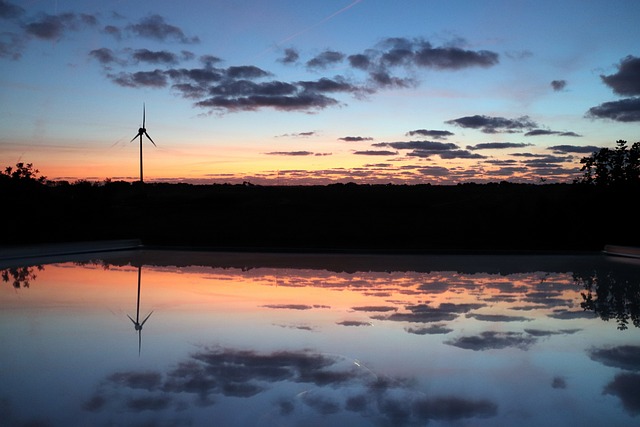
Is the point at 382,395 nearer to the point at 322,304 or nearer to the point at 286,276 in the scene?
the point at 322,304

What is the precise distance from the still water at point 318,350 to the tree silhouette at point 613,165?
10.8 meters

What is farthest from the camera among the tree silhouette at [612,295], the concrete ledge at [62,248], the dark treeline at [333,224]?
the dark treeline at [333,224]

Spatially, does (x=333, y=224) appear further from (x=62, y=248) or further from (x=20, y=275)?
(x=20, y=275)

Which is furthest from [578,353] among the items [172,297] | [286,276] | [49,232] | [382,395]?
[49,232]

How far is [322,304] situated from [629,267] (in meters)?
9.31

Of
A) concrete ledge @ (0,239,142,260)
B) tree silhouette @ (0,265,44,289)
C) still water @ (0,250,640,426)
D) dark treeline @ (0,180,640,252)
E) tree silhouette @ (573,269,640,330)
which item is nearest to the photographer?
still water @ (0,250,640,426)

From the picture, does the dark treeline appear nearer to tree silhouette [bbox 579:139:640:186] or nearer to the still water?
tree silhouette [bbox 579:139:640:186]

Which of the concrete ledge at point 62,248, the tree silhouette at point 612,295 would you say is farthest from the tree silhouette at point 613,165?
the concrete ledge at point 62,248

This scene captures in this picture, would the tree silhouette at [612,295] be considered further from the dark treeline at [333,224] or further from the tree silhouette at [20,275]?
the tree silhouette at [20,275]

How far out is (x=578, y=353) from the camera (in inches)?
244

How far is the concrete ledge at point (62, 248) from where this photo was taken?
15659 mm

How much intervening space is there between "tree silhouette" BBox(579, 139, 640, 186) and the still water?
35.4 feet

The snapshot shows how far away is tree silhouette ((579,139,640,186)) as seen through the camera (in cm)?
2150

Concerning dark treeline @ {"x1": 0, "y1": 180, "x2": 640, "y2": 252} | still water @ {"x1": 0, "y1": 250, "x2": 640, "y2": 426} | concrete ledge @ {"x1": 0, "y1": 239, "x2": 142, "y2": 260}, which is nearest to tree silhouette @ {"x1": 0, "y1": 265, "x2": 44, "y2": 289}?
still water @ {"x1": 0, "y1": 250, "x2": 640, "y2": 426}
